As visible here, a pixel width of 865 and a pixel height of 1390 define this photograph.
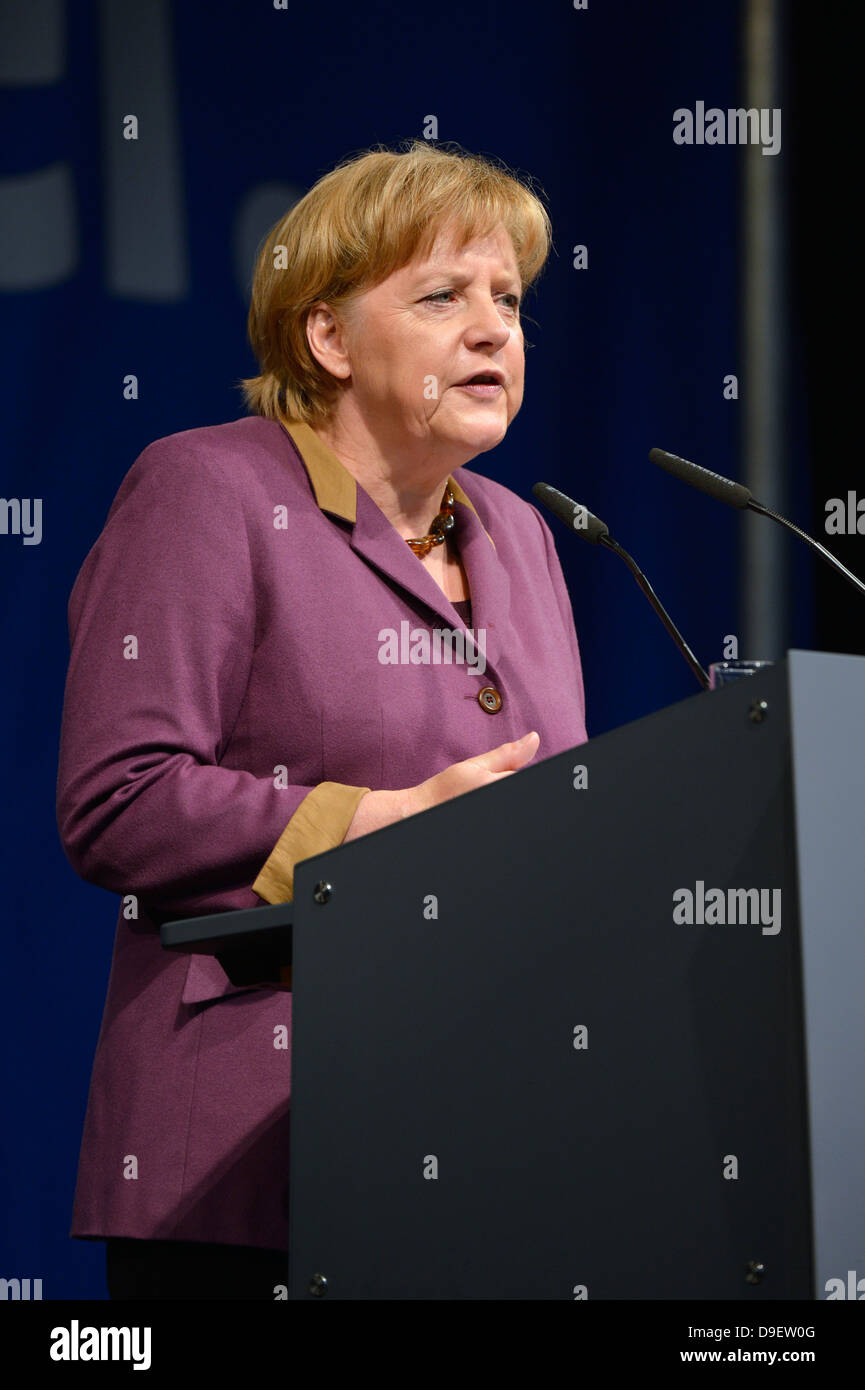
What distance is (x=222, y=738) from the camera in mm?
1659

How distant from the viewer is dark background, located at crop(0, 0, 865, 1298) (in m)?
2.68

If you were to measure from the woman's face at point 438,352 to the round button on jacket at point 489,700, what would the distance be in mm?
300

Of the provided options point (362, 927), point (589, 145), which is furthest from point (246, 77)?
point (362, 927)

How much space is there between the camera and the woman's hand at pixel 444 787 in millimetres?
1354

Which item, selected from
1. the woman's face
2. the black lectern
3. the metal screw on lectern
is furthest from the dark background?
the metal screw on lectern

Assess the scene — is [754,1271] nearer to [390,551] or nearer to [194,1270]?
[194,1270]

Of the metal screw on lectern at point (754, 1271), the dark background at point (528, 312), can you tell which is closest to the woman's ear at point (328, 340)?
the dark background at point (528, 312)

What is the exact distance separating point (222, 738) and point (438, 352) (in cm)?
54

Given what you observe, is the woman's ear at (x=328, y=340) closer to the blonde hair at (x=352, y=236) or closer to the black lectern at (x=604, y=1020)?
the blonde hair at (x=352, y=236)

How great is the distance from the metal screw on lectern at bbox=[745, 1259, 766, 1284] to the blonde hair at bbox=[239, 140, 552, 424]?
1230 mm

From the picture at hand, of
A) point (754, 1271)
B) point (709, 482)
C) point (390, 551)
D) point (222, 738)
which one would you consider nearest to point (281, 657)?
point (222, 738)

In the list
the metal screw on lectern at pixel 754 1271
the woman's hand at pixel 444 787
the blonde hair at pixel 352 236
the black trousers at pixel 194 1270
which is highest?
the blonde hair at pixel 352 236
